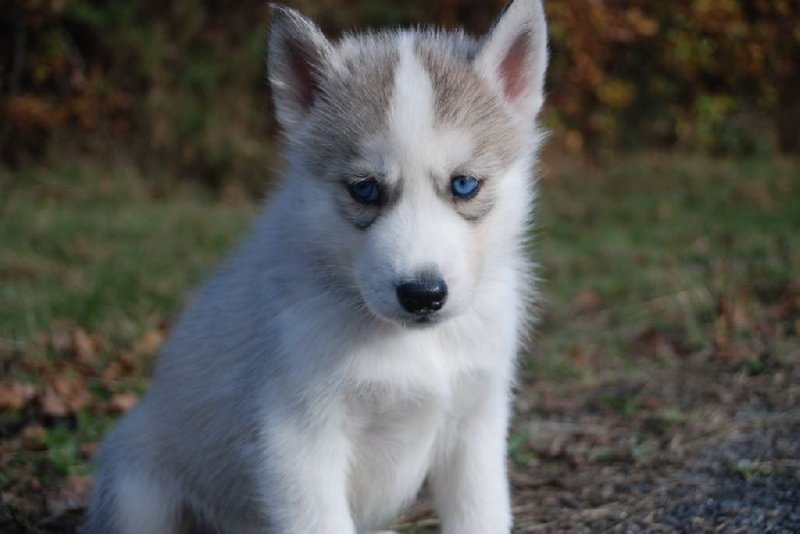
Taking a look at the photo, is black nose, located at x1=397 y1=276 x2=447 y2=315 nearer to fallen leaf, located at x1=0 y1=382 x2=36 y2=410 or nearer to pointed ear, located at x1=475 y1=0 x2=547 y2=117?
pointed ear, located at x1=475 y1=0 x2=547 y2=117

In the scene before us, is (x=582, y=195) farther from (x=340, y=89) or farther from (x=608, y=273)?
(x=340, y=89)

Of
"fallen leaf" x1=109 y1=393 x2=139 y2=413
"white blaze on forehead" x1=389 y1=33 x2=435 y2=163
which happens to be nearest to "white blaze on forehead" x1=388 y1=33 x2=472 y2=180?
"white blaze on forehead" x1=389 y1=33 x2=435 y2=163

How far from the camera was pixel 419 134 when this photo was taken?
113 inches

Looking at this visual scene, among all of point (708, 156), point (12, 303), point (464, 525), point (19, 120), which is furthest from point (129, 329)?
point (708, 156)

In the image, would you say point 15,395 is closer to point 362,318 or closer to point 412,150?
point 362,318

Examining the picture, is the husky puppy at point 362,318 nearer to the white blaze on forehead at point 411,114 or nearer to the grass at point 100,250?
the white blaze on forehead at point 411,114

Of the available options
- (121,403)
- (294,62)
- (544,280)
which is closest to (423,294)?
(294,62)

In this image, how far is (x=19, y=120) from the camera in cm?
1063

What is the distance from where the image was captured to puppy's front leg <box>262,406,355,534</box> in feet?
9.62

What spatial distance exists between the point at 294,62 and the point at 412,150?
63cm

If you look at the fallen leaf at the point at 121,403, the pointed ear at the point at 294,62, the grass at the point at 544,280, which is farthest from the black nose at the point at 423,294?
the fallen leaf at the point at 121,403

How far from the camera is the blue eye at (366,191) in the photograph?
2.93m

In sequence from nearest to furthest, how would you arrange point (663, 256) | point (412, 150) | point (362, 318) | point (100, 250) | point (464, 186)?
point (412, 150) < point (464, 186) < point (362, 318) < point (663, 256) < point (100, 250)

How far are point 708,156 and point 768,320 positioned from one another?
24.4 feet
